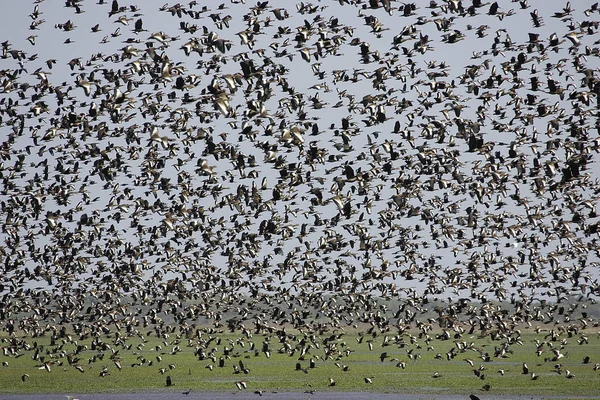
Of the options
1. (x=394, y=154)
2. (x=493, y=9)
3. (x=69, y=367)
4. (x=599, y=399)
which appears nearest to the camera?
(x=493, y=9)

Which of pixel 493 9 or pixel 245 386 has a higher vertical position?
pixel 493 9

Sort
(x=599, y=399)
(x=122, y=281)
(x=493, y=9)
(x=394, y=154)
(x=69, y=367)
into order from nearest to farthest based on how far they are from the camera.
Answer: (x=493, y=9) < (x=394, y=154) < (x=599, y=399) < (x=122, y=281) < (x=69, y=367)

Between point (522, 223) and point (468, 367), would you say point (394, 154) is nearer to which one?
point (522, 223)

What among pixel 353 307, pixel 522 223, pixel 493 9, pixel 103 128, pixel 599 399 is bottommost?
pixel 599 399

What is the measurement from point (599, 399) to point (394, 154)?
15662 millimetres

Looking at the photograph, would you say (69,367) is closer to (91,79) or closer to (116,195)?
(116,195)

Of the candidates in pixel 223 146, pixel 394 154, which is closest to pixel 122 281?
pixel 223 146

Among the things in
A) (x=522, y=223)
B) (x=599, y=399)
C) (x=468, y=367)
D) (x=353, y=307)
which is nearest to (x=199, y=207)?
(x=353, y=307)

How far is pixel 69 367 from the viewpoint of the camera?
62.2 meters

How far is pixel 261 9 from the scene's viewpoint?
3656cm

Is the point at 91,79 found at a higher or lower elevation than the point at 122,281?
higher

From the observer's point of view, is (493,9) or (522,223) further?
(522,223)

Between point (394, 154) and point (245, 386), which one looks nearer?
point (394, 154)

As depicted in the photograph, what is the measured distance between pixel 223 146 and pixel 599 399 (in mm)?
21376
